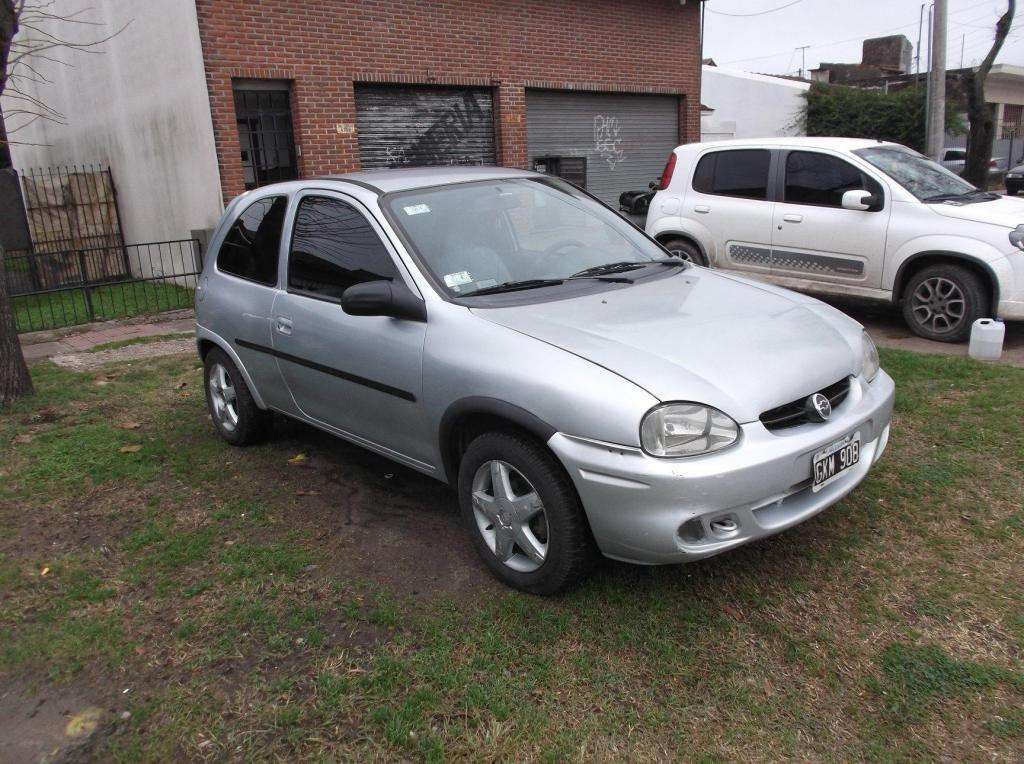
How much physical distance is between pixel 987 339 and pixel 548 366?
4.72 m

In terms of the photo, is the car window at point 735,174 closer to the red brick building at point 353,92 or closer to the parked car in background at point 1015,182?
the red brick building at point 353,92

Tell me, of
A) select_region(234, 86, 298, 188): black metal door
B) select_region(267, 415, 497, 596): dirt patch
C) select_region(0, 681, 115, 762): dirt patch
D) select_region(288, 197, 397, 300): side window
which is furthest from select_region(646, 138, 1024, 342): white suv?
select_region(0, 681, 115, 762): dirt patch

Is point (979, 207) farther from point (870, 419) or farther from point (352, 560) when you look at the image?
point (352, 560)

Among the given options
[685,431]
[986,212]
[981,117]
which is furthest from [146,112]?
[981,117]

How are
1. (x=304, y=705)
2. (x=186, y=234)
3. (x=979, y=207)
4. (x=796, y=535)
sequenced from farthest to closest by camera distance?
(x=186, y=234) < (x=979, y=207) < (x=796, y=535) < (x=304, y=705)

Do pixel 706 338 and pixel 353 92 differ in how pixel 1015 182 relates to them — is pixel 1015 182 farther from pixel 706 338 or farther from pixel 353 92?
pixel 706 338

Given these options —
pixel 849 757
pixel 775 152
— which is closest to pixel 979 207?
pixel 775 152

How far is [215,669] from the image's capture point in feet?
10.1

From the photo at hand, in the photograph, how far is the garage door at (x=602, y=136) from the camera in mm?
14812

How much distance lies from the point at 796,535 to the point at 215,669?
2.54 meters

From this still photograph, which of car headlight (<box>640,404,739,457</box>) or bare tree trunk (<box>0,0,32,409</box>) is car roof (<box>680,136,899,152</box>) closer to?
car headlight (<box>640,404,739,457</box>)

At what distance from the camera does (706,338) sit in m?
3.29

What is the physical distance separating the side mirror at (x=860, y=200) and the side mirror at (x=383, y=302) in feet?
17.0

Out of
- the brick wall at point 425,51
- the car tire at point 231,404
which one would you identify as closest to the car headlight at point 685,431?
the car tire at point 231,404
